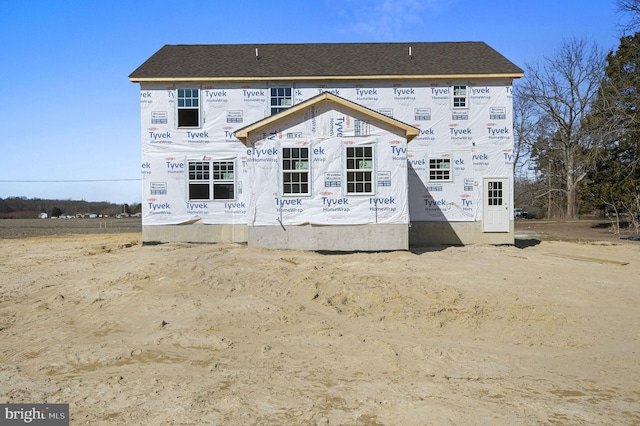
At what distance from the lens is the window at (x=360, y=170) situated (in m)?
16.3

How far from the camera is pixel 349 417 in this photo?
509 centimetres

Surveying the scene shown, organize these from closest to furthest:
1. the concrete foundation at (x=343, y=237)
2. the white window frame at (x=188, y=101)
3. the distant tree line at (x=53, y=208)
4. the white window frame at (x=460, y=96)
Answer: the concrete foundation at (x=343, y=237), the white window frame at (x=188, y=101), the white window frame at (x=460, y=96), the distant tree line at (x=53, y=208)

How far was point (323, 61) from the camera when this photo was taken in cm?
2167

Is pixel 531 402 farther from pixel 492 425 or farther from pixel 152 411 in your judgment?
pixel 152 411

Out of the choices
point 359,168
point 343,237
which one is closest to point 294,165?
point 359,168

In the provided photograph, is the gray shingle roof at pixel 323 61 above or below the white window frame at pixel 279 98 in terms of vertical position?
above

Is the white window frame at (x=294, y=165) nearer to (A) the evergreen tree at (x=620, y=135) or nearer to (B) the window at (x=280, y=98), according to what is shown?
(B) the window at (x=280, y=98)

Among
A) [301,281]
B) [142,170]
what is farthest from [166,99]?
[301,281]

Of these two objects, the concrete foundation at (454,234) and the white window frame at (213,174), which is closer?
the white window frame at (213,174)

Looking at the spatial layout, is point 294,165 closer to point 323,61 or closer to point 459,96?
point 323,61

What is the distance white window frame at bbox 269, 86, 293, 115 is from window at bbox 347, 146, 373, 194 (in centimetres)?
512

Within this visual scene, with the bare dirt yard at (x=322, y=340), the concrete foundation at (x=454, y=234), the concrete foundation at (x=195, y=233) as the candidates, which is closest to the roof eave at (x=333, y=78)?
the concrete foundation at (x=195, y=233)

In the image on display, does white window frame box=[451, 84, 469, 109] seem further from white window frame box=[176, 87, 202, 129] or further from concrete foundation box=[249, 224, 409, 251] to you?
white window frame box=[176, 87, 202, 129]

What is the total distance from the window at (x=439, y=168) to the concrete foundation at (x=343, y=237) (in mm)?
5099
